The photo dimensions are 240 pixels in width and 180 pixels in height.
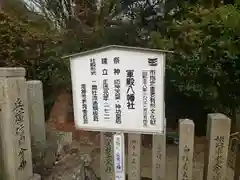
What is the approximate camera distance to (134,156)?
301cm

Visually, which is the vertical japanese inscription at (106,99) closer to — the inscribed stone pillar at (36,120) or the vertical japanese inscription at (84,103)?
the vertical japanese inscription at (84,103)

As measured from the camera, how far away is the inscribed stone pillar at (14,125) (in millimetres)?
2756

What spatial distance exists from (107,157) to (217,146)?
1.13 meters

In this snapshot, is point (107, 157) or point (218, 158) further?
point (107, 157)

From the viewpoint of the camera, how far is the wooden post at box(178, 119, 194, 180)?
9.05ft

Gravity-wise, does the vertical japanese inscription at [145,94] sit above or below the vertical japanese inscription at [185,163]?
above

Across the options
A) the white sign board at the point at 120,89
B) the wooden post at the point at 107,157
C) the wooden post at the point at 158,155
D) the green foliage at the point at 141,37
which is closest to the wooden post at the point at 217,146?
the wooden post at the point at 158,155

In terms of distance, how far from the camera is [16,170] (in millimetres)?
2904

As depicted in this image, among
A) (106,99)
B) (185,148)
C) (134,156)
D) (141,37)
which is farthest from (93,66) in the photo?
(141,37)

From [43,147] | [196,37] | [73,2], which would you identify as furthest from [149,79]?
[73,2]

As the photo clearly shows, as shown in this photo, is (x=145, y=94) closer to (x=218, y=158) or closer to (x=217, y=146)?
(x=217, y=146)

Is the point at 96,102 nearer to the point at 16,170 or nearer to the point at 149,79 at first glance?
the point at 149,79

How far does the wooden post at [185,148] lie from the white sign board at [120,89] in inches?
17.3

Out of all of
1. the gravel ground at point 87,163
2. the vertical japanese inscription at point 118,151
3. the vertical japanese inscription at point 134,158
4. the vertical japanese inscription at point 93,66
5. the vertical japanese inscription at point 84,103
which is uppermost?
the vertical japanese inscription at point 93,66
